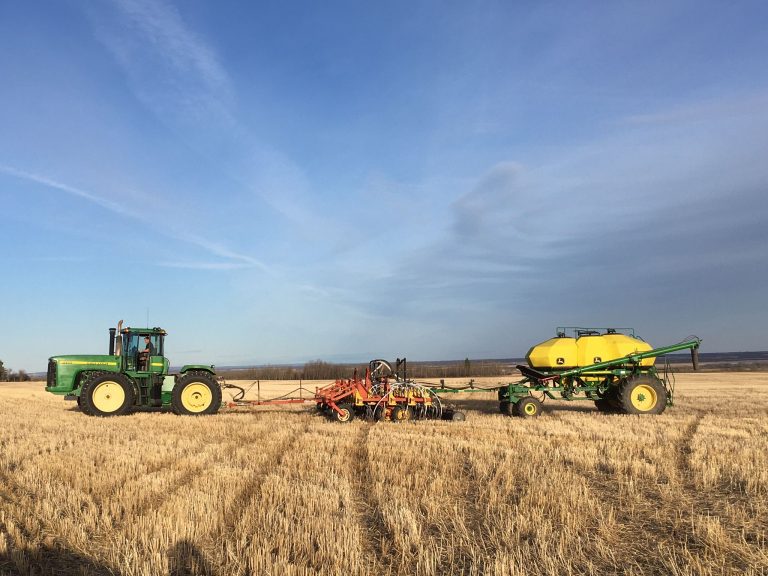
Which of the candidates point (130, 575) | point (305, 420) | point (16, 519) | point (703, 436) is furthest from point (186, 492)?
point (703, 436)

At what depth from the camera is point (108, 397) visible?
15164mm

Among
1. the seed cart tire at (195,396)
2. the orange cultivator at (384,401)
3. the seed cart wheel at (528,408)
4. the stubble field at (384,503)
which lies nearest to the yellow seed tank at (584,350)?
the seed cart wheel at (528,408)

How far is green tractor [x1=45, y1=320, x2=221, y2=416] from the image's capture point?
1517 centimetres

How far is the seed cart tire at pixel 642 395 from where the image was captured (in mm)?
15547

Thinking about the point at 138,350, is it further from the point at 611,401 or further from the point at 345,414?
the point at 611,401

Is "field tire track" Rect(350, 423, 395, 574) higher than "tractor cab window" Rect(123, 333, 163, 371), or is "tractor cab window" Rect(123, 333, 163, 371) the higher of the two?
"tractor cab window" Rect(123, 333, 163, 371)

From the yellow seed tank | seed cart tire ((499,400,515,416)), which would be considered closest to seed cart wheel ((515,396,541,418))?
seed cart tire ((499,400,515,416))

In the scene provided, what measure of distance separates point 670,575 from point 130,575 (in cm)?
442

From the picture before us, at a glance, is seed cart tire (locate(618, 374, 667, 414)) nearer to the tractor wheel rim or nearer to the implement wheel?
the implement wheel

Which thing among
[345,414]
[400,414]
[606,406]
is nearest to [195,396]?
[345,414]

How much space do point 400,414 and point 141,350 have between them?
812 cm

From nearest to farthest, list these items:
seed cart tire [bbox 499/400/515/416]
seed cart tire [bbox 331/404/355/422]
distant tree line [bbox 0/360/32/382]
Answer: seed cart tire [bbox 331/404/355/422]
seed cart tire [bbox 499/400/515/416]
distant tree line [bbox 0/360/32/382]

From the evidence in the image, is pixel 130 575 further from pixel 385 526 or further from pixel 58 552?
pixel 385 526

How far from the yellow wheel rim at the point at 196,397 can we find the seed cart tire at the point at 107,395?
1512mm
